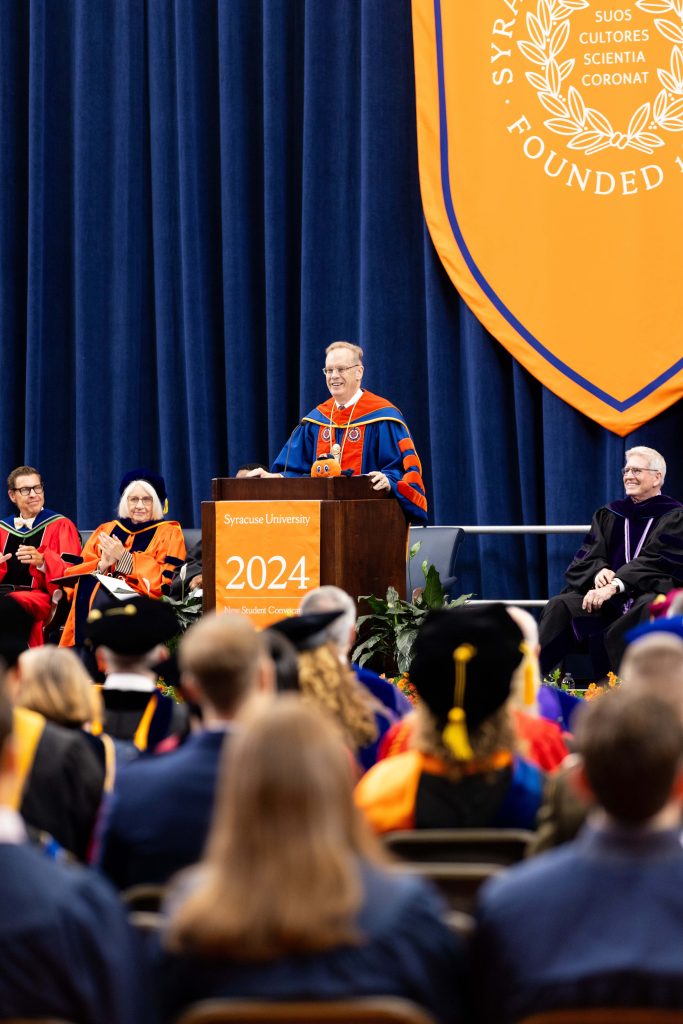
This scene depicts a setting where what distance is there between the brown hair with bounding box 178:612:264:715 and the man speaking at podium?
4680mm

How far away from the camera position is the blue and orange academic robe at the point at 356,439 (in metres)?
7.44

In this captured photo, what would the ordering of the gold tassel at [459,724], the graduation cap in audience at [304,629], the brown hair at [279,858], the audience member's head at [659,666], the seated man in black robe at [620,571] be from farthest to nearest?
the seated man in black robe at [620,571]
the graduation cap in audience at [304,629]
the gold tassel at [459,724]
the audience member's head at [659,666]
the brown hair at [279,858]

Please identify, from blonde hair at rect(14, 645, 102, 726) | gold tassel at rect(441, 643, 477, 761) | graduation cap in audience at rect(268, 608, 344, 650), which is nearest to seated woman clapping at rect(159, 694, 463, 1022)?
gold tassel at rect(441, 643, 477, 761)

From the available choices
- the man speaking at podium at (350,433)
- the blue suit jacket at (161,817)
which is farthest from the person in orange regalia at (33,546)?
the blue suit jacket at (161,817)

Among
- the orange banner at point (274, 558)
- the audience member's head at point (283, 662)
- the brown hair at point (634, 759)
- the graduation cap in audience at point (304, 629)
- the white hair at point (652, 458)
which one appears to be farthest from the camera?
the white hair at point (652, 458)

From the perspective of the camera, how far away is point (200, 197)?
33.1 ft

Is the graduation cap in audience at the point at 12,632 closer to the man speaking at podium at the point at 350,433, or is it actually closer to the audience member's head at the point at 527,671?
the audience member's head at the point at 527,671

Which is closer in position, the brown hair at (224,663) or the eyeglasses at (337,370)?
the brown hair at (224,663)

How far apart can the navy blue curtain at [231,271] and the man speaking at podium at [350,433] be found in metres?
1.89

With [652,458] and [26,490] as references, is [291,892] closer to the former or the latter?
[652,458]

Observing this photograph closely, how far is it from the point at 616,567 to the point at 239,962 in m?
6.08

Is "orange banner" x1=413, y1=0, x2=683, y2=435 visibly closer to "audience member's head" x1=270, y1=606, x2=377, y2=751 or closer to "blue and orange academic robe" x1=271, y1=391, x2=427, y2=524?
"blue and orange academic robe" x1=271, y1=391, x2=427, y2=524

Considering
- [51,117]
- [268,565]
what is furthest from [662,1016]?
[51,117]

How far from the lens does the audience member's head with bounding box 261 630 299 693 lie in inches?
135
